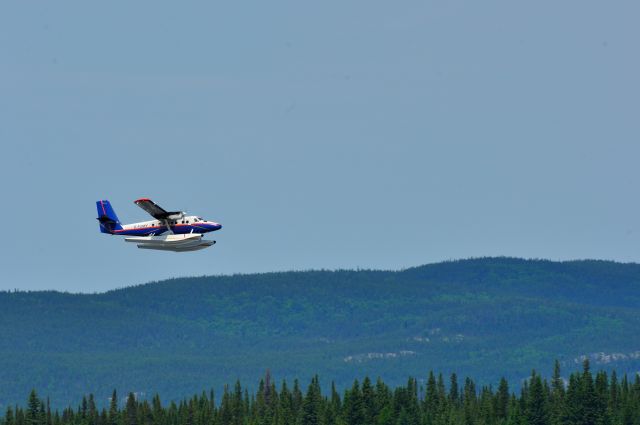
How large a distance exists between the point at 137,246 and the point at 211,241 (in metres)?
7.59

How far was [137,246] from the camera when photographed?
7869 inches

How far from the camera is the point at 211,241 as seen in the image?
7805 inches
